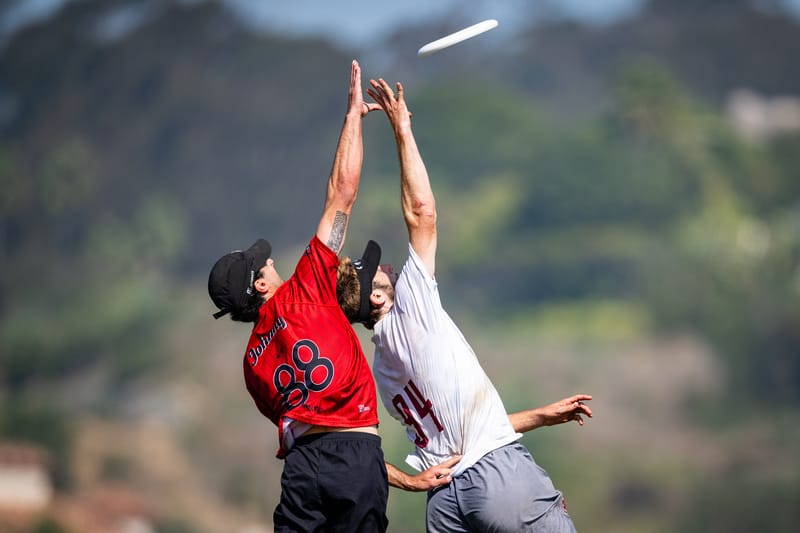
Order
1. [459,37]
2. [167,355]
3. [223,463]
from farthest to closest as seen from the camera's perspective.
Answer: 1. [167,355]
2. [223,463]
3. [459,37]

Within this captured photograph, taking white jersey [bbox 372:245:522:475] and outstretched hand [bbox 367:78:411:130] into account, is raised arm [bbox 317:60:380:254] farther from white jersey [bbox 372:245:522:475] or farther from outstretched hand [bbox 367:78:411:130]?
white jersey [bbox 372:245:522:475]

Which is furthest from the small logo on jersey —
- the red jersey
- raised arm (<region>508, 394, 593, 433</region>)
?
raised arm (<region>508, 394, 593, 433</region>)

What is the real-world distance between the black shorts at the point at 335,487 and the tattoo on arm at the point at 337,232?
113 centimetres

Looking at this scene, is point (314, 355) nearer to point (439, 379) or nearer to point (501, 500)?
point (439, 379)

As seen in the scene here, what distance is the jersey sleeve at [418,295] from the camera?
6270 mm

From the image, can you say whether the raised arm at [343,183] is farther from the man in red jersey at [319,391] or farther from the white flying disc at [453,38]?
the white flying disc at [453,38]

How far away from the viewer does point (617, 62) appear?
2699 inches

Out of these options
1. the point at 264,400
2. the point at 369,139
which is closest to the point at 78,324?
the point at 369,139

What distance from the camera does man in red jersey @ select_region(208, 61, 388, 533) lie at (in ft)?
20.4

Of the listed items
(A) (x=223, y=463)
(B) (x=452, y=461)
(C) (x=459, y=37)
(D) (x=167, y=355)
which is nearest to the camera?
(B) (x=452, y=461)

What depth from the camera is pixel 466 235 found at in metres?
63.2

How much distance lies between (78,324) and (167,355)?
506 cm

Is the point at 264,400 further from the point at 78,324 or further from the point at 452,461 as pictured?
the point at 78,324

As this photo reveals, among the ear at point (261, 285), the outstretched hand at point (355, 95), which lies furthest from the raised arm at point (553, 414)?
the outstretched hand at point (355, 95)
